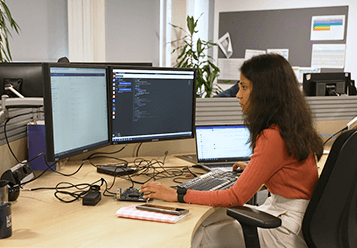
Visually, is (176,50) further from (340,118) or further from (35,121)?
(35,121)

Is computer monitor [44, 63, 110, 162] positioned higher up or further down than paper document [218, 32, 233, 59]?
further down

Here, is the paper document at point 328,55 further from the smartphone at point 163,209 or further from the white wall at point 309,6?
the smartphone at point 163,209

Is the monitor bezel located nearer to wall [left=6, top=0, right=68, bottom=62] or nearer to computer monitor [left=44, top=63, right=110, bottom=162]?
computer monitor [left=44, top=63, right=110, bottom=162]

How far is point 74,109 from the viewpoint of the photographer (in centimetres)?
133

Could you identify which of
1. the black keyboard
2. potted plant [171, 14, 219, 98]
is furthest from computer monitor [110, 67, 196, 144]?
potted plant [171, 14, 219, 98]

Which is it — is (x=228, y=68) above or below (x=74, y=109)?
above

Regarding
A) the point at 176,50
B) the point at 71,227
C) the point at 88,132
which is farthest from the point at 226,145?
the point at 176,50

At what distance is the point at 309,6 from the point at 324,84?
1.98m

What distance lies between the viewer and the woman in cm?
124

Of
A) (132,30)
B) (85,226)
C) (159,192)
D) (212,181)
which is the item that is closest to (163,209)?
(159,192)

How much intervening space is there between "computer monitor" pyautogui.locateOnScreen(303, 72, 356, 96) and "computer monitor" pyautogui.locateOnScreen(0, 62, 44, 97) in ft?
6.27

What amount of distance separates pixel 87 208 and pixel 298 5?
3941 mm

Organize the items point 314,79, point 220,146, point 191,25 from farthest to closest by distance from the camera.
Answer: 1. point 191,25
2. point 314,79
3. point 220,146

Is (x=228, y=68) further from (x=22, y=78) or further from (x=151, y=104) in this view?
(x=22, y=78)
